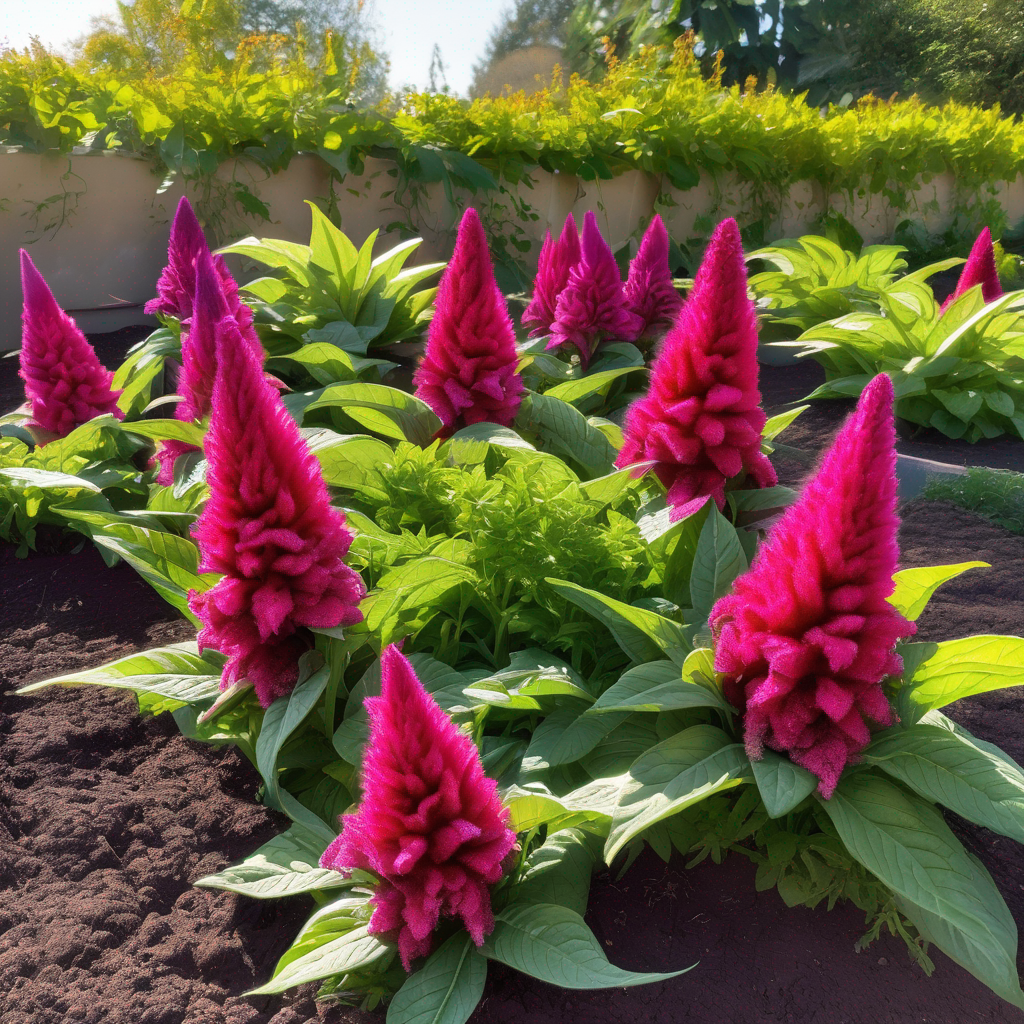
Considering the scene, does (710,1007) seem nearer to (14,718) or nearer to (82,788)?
(82,788)

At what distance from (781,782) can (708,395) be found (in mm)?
901

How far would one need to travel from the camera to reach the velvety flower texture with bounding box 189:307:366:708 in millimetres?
1498

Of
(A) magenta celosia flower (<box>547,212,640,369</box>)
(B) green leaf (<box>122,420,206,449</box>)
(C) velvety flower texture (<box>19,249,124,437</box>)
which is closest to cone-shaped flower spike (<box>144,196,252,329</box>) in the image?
(C) velvety flower texture (<box>19,249,124,437</box>)

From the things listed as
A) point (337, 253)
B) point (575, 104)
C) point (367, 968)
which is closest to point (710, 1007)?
point (367, 968)

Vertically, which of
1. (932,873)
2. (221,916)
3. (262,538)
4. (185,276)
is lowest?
(221,916)

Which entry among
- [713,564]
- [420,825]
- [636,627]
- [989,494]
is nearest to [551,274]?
[989,494]

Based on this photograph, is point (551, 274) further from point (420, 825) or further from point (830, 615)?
point (420, 825)

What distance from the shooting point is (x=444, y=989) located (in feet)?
4.19

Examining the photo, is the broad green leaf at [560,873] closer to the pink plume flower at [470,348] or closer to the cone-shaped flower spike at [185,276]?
the pink plume flower at [470,348]

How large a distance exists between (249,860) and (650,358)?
289 cm

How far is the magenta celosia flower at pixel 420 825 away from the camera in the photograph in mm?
A: 1216

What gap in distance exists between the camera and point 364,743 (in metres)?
1.64

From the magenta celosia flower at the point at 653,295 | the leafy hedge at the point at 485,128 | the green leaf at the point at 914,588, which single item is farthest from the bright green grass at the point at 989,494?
the leafy hedge at the point at 485,128

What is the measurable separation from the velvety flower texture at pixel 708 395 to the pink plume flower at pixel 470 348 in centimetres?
66
